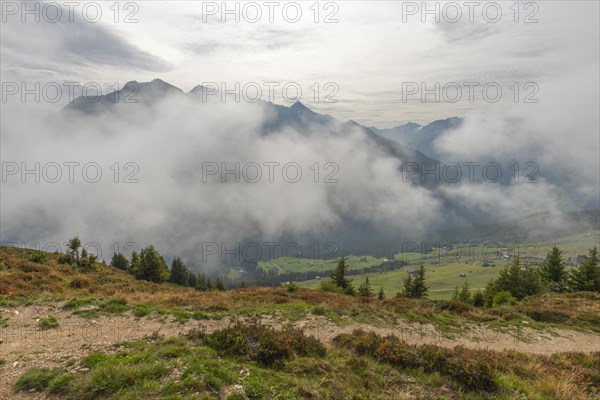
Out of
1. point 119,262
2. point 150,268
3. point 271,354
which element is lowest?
point 119,262

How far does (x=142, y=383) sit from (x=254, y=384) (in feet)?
12.1

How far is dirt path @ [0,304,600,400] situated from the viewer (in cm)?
1227

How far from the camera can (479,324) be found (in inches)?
913

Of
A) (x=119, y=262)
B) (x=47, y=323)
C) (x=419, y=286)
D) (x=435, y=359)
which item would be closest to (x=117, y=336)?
(x=47, y=323)

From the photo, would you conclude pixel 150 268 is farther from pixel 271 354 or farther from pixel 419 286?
pixel 419 286

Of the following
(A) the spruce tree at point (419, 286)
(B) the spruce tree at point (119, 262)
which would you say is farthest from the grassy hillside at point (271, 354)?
(B) the spruce tree at point (119, 262)

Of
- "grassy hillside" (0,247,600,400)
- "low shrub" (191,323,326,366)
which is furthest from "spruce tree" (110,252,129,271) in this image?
"low shrub" (191,323,326,366)

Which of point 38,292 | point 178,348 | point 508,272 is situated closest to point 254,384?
point 178,348

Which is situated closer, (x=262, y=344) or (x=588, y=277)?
(x=262, y=344)

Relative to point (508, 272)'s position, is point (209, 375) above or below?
above

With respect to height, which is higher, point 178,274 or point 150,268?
point 150,268

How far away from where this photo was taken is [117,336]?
15570 mm

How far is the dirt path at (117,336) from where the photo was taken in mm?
12273

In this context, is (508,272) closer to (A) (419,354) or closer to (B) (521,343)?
(B) (521,343)
